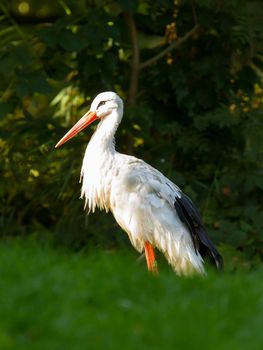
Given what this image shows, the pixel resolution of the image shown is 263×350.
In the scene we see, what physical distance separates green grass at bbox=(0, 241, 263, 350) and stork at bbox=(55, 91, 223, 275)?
3047mm

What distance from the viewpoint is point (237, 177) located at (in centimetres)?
1068

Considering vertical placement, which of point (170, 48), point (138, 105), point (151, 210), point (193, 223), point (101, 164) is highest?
point (101, 164)

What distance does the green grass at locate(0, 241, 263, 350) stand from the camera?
407 cm

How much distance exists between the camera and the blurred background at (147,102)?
10.1 m

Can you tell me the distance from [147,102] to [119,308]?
6968mm

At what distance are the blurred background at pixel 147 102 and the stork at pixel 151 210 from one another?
4.82 ft

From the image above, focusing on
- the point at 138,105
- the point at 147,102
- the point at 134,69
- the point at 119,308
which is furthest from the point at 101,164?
the point at 119,308

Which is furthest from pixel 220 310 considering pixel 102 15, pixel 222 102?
pixel 222 102

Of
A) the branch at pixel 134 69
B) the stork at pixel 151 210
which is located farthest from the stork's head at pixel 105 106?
the branch at pixel 134 69

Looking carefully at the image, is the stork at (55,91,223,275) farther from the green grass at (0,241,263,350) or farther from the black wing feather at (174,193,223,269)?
the green grass at (0,241,263,350)

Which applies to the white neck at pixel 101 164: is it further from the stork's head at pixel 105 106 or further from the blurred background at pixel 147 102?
the blurred background at pixel 147 102

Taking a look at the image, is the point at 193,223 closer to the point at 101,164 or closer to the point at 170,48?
the point at 101,164

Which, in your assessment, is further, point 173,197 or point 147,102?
point 147,102

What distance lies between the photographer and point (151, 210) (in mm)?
8211
